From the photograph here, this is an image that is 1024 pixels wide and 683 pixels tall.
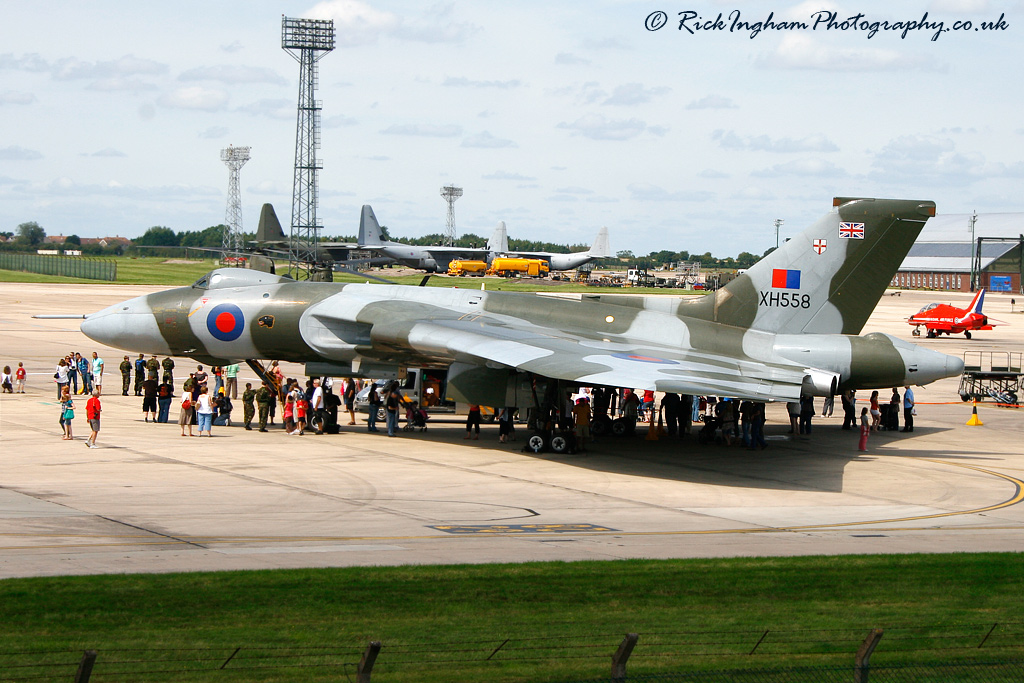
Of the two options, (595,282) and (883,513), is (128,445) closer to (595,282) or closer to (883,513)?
(883,513)

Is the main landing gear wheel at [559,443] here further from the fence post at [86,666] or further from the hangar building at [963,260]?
the hangar building at [963,260]

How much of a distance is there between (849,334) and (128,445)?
18122mm

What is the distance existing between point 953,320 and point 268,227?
61.0m

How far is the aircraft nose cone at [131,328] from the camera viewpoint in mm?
27297

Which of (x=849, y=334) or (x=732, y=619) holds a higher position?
(x=849, y=334)

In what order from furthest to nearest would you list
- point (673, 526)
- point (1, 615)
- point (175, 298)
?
point (175, 298) → point (673, 526) → point (1, 615)

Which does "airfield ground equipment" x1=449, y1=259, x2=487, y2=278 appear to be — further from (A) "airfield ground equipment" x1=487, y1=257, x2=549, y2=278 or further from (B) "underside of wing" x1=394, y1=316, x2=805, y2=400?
(B) "underside of wing" x1=394, y1=316, x2=805, y2=400

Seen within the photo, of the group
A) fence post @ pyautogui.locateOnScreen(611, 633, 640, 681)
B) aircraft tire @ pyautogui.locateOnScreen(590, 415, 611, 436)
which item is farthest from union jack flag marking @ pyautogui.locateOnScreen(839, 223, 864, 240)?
fence post @ pyautogui.locateOnScreen(611, 633, 640, 681)

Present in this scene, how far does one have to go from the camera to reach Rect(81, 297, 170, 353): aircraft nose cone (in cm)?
2730

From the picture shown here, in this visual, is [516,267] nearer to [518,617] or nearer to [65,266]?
[65,266]

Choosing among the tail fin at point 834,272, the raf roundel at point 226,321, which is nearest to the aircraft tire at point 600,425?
the tail fin at point 834,272

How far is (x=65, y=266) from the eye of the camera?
10794cm

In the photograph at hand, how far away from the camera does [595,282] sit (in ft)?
400

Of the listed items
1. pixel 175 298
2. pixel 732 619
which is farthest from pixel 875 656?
pixel 175 298
